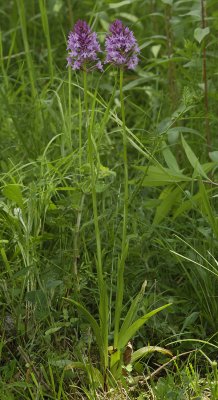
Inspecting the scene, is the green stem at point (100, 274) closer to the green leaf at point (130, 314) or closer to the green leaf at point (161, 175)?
the green leaf at point (130, 314)

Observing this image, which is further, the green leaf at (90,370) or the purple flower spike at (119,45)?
the green leaf at (90,370)

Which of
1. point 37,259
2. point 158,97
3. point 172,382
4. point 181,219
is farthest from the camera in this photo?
point 158,97

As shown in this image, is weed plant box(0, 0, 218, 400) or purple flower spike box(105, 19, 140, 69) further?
weed plant box(0, 0, 218, 400)

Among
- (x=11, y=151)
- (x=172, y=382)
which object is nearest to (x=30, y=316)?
(x=172, y=382)

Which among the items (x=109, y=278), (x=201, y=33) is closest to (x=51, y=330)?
(x=109, y=278)

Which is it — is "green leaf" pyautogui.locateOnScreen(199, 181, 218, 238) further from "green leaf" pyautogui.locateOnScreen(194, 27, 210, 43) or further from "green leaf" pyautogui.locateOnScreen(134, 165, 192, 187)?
"green leaf" pyautogui.locateOnScreen(194, 27, 210, 43)

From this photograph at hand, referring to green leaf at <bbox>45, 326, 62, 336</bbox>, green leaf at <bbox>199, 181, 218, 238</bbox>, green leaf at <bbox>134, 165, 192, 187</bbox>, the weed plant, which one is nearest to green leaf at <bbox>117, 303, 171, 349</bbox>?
the weed plant

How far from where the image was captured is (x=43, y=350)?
7.19ft

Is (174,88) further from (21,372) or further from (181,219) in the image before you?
(21,372)

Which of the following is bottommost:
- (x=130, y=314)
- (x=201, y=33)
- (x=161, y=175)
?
(x=130, y=314)

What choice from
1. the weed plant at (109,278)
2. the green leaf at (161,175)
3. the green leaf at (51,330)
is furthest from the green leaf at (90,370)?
the green leaf at (161,175)

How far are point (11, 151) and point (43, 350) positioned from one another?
→ 96 centimetres

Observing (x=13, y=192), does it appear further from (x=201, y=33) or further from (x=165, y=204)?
Answer: (x=201, y=33)

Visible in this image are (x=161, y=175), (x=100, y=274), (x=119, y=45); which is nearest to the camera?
(x=119, y=45)
